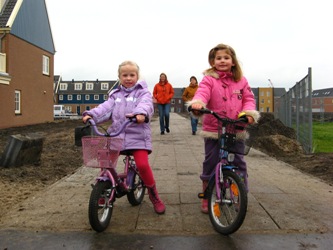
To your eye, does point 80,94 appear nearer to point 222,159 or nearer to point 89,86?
point 89,86

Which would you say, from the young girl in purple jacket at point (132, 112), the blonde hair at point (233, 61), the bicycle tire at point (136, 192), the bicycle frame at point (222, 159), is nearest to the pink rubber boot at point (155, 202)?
the young girl in purple jacket at point (132, 112)

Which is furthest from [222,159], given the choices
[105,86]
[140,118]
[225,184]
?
[105,86]

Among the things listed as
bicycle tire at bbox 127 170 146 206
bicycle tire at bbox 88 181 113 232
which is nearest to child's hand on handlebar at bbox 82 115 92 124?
bicycle tire at bbox 88 181 113 232

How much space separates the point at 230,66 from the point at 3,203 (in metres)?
3.24

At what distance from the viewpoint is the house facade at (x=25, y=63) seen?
1994 centimetres

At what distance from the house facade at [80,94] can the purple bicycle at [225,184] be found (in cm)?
9037

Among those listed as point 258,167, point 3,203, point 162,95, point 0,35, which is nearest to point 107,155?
point 3,203

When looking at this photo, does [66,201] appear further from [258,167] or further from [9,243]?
[258,167]

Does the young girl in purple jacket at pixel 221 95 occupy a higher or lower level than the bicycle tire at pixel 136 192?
higher

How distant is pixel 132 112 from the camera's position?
13.1 feet

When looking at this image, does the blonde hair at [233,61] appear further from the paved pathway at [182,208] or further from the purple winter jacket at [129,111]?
the paved pathway at [182,208]

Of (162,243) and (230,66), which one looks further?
(230,66)

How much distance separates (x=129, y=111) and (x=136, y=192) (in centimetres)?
109

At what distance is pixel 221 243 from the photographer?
3.37m
